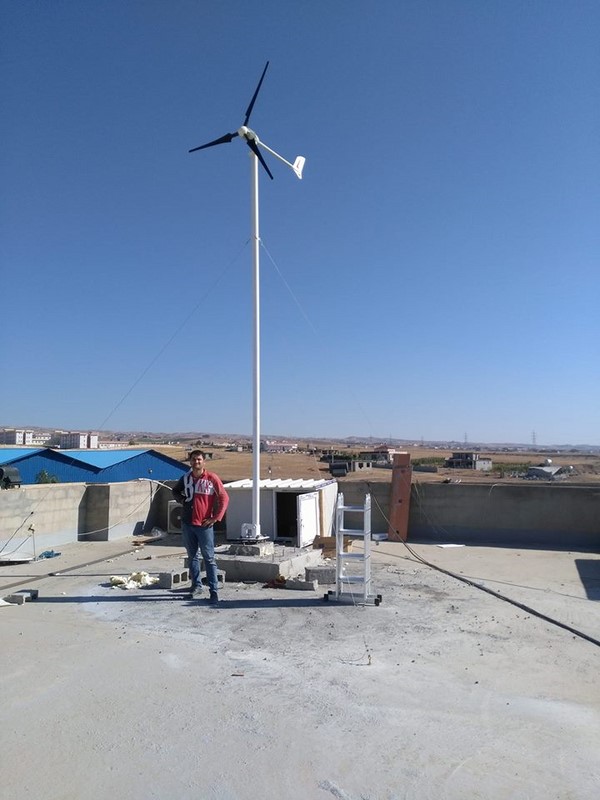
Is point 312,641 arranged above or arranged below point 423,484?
below

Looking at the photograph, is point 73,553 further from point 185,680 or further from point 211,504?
point 185,680

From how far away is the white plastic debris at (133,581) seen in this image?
387 inches

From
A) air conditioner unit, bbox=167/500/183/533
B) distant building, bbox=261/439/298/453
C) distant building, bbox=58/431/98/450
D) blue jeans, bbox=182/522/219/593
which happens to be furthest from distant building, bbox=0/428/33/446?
blue jeans, bbox=182/522/219/593

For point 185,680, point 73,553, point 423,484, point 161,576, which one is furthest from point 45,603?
point 423,484

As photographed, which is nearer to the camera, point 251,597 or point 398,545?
point 251,597

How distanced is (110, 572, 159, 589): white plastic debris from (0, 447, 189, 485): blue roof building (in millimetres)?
15650

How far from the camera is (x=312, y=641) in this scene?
7027 millimetres

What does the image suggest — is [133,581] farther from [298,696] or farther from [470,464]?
[470,464]

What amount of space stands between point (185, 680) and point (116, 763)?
1513mm

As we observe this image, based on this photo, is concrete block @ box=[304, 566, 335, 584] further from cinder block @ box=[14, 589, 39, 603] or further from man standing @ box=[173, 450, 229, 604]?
cinder block @ box=[14, 589, 39, 603]

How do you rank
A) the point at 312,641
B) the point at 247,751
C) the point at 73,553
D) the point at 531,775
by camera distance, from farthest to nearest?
1. the point at 73,553
2. the point at 312,641
3. the point at 247,751
4. the point at 531,775

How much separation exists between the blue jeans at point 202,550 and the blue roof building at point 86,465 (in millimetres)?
16677

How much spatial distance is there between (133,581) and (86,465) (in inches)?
798

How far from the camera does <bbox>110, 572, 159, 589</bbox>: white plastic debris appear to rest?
983 cm
